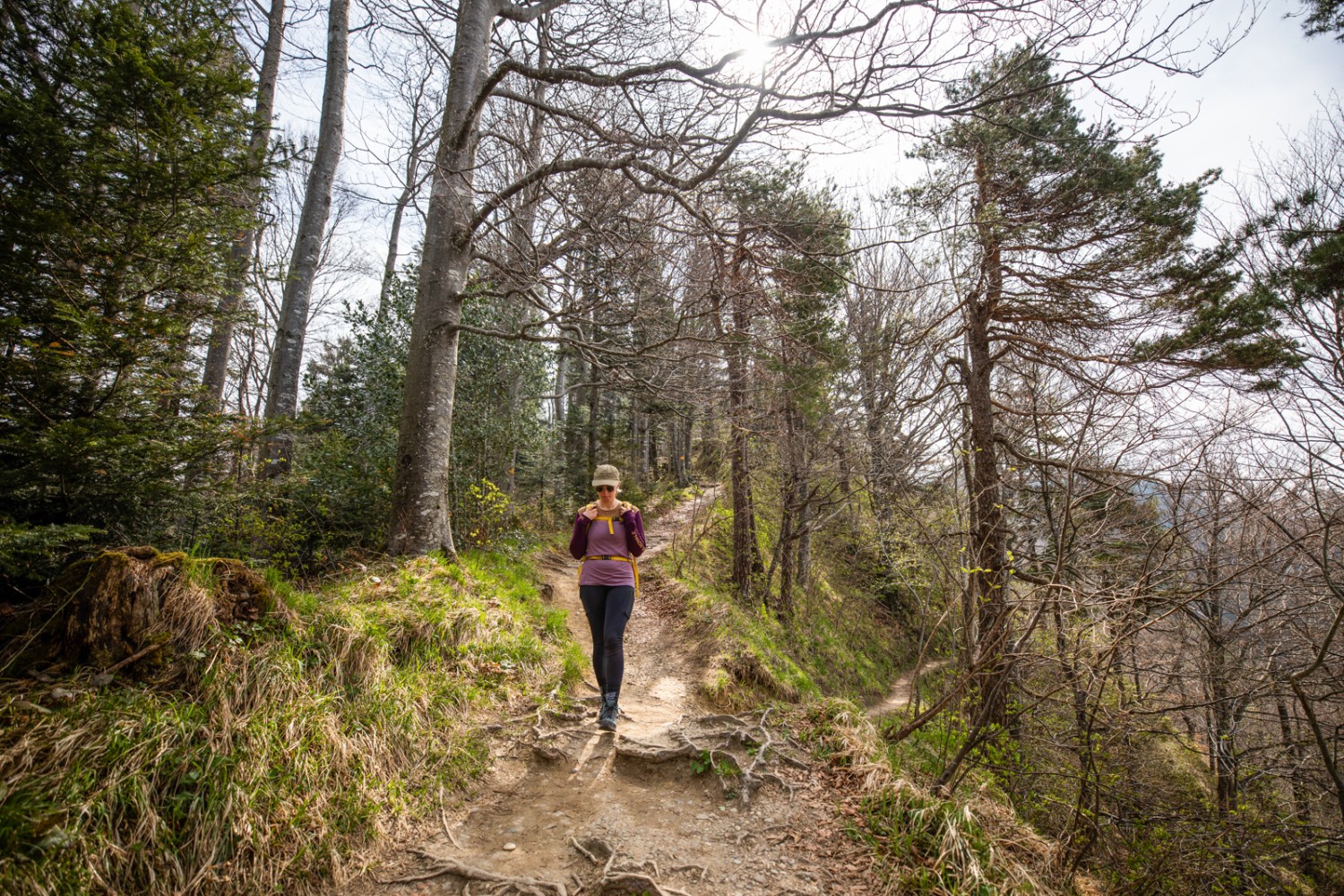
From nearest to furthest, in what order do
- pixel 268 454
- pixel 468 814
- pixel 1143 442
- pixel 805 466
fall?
1. pixel 468 814
2. pixel 1143 442
3. pixel 268 454
4. pixel 805 466

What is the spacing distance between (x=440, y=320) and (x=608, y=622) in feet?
12.5

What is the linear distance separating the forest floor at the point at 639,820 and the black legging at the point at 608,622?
1.44 feet

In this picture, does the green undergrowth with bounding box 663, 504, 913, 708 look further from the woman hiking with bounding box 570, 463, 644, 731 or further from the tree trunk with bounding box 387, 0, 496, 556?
the tree trunk with bounding box 387, 0, 496, 556

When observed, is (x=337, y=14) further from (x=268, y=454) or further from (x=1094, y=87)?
(x=1094, y=87)

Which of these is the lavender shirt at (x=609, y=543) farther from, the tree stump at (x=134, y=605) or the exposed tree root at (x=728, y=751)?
the tree stump at (x=134, y=605)

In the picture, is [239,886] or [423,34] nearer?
[239,886]

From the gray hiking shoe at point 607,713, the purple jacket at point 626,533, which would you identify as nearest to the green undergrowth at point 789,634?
the gray hiking shoe at point 607,713

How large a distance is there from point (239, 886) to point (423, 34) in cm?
822

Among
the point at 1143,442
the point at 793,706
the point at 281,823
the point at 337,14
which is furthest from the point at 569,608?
the point at 337,14

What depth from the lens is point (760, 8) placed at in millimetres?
4062

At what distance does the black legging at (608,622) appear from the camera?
4160mm

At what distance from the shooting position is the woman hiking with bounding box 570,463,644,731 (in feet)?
13.7

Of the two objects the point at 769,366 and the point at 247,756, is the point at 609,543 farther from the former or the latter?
the point at 769,366

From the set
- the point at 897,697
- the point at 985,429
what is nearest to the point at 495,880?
the point at 985,429
